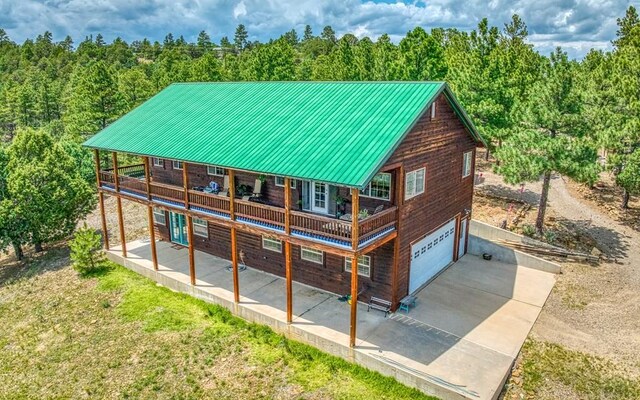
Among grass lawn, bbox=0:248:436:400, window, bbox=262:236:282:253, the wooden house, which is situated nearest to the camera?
grass lawn, bbox=0:248:436:400

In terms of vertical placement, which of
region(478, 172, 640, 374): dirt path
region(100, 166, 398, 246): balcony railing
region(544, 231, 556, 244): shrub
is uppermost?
region(100, 166, 398, 246): balcony railing

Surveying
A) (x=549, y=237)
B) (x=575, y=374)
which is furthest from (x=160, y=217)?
(x=549, y=237)

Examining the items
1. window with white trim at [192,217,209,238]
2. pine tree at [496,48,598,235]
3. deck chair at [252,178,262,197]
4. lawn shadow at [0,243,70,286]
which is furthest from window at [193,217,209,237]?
pine tree at [496,48,598,235]

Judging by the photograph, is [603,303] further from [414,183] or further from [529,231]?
[414,183]

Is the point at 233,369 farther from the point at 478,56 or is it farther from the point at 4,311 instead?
the point at 478,56

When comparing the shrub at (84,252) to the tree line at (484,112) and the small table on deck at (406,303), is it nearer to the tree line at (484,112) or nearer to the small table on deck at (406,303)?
the tree line at (484,112)

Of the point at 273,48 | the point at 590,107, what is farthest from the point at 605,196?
the point at 273,48

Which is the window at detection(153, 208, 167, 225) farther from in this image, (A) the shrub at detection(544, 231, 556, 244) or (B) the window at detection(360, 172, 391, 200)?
(A) the shrub at detection(544, 231, 556, 244)
